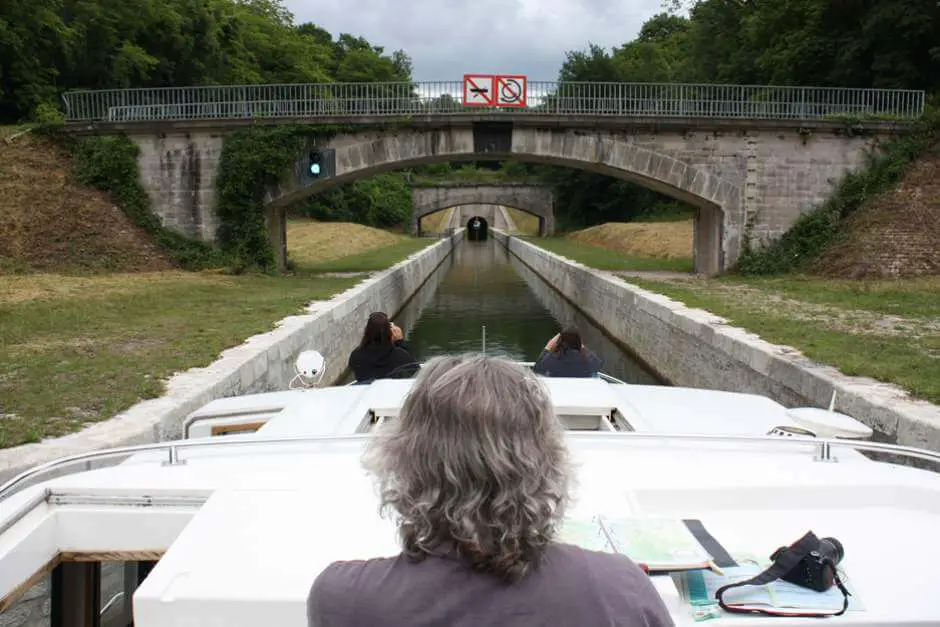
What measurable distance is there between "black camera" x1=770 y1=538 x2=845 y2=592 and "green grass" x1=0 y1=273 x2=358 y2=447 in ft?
17.3

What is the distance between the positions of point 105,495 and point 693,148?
21.4 meters

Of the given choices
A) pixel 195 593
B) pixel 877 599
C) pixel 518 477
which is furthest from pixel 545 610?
pixel 877 599

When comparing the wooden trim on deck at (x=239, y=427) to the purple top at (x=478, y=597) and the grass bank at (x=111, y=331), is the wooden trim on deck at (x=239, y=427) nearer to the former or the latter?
the grass bank at (x=111, y=331)

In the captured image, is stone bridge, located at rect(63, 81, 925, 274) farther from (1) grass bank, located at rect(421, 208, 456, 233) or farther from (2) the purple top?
(1) grass bank, located at rect(421, 208, 456, 233)

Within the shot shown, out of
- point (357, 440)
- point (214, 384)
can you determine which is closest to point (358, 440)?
point (357, 440)

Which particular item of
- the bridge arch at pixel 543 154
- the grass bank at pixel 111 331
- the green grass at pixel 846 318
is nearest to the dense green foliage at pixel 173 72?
the bridge arch at pixel 543 154

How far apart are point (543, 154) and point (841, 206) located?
8123 mm

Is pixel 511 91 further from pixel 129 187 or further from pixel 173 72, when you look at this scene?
pixel 173 72

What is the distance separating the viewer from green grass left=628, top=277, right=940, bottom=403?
838 cm

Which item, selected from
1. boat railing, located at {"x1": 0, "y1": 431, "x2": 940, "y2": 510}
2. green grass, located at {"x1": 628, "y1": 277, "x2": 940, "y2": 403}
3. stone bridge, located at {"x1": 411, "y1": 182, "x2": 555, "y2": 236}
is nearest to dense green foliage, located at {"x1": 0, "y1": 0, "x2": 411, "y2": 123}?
stone bridge, located at {"x1": 411, "y1": 182, "x2": 555, "y2": 236}

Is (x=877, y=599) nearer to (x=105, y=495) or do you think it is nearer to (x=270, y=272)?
(x=105, y=495)

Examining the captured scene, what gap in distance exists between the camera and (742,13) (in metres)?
45.2

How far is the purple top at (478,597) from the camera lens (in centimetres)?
147

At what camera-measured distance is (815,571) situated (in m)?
2.11
